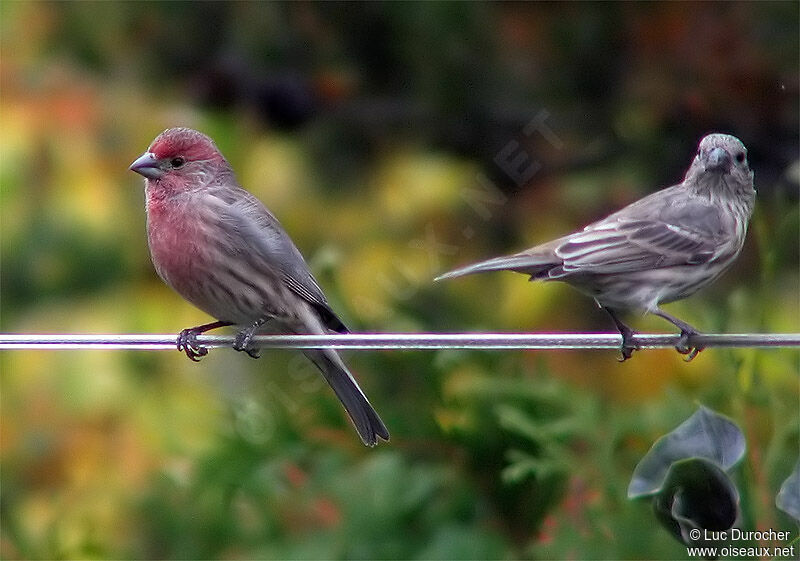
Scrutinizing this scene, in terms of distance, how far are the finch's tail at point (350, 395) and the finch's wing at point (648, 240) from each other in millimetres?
644

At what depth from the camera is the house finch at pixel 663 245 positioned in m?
3.42

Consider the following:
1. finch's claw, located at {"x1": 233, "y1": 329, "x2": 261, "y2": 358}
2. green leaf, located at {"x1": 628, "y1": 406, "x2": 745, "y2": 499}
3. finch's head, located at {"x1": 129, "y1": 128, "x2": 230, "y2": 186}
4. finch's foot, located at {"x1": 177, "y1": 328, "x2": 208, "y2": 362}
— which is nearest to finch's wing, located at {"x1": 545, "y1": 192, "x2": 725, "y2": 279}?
green leaf, located at {"x1": 628, "y1": 406, "x2": 745, "y2": 499}

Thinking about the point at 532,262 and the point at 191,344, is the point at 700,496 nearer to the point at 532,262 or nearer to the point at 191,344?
the point at 532,262

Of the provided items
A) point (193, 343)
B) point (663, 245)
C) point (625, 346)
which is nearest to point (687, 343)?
point (625, 346)

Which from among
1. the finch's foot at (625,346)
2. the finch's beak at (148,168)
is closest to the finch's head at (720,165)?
the finch's foot at (625,346)

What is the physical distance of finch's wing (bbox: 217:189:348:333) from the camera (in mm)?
3816

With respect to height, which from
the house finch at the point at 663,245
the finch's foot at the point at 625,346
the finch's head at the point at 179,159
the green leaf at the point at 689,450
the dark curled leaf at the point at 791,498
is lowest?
the dark curled leaf at the point at 791,498

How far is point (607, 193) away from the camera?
472 centimetres

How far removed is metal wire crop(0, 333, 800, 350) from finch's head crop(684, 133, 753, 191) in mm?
711

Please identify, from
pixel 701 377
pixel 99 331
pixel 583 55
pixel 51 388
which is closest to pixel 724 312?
pixel 701 377

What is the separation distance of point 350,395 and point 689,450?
104 centimetres

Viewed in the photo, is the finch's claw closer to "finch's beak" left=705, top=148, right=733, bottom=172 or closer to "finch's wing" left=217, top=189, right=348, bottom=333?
"finch's wing" left=217, top=189, right=348, bottom=333

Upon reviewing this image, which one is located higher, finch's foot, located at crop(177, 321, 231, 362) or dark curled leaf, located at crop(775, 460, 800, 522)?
finch's foot, located at crop(177, 321, 231, 362)

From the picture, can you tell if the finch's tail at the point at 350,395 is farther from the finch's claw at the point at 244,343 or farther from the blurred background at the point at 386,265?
the blurred background at the point at 386,265
